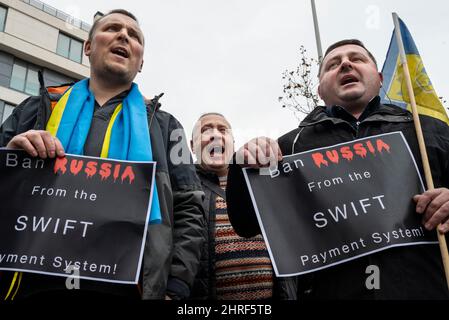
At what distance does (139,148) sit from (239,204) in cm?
53

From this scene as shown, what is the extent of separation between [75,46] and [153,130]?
26584 mm

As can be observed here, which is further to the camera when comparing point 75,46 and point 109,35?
point 75,46

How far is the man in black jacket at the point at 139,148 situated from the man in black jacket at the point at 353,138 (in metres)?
0.25

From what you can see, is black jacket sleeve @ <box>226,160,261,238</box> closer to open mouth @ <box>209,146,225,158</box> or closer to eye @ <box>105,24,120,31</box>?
eye @ <box>105,24,120,31</box>

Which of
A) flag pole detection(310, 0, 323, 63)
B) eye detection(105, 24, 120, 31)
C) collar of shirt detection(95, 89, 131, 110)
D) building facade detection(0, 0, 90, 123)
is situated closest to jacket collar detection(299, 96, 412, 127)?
collar of shirt detection(95, 89, 131, 110)

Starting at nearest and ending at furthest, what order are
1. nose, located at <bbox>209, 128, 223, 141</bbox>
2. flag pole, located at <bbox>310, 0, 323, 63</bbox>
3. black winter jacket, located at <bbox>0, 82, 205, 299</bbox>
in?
1. black winter jacket, located at <bbox>0, 82, 205, 299</bbox>
2. nose, located at <bbox>209, 128, 223, 141</bbox>
3. flag pole, located at <bbox>310, 0, 323, 63</bbox>

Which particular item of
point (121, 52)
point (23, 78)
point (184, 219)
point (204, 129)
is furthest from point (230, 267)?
point (23, 78)

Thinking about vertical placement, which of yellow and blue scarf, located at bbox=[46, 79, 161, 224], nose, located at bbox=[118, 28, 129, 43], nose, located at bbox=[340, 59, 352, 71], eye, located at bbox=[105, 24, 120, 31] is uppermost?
eye, located at bbox=[105, 24, 120, 31]

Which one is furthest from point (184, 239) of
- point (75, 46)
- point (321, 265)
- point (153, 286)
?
point (75, 46)

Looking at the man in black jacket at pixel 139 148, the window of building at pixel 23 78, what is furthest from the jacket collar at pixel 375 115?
the window of building at pixel 23 78

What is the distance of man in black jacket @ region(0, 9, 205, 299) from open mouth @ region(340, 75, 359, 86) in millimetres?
919

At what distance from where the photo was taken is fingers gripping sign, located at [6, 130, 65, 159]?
5.48 feet
